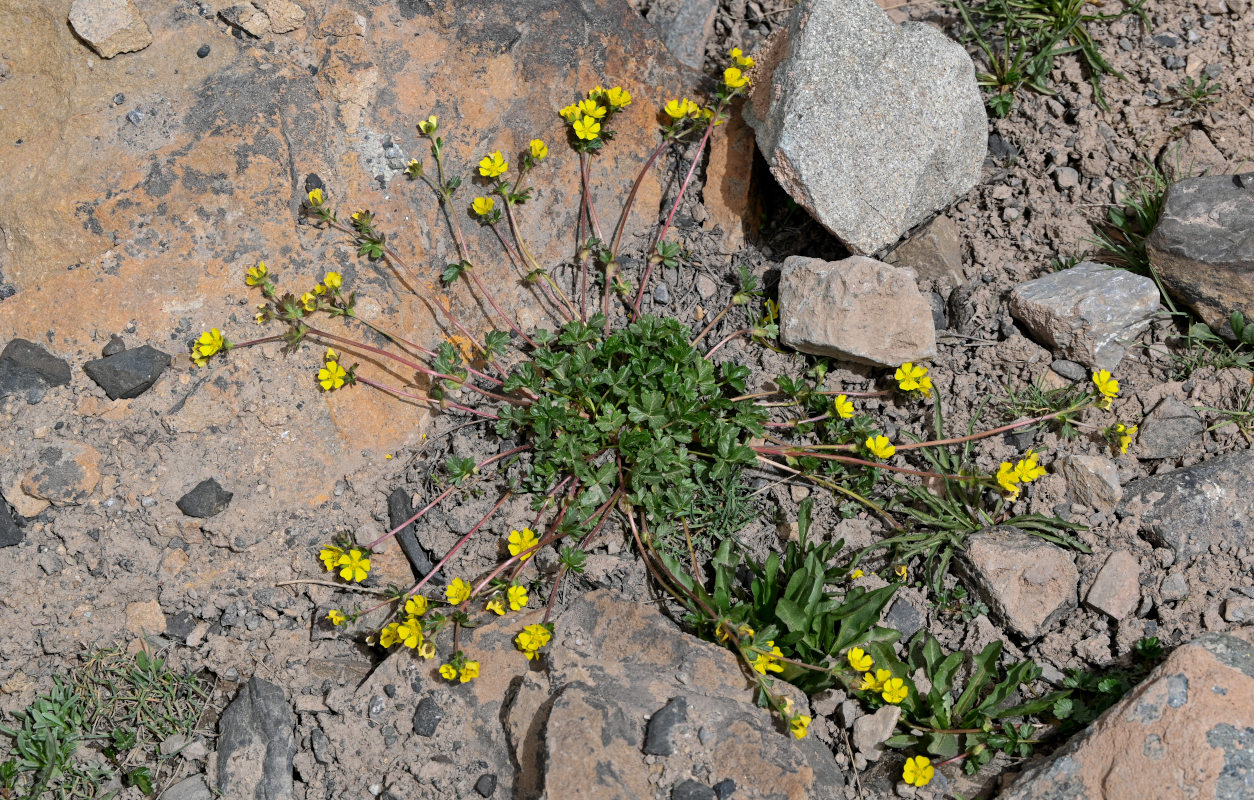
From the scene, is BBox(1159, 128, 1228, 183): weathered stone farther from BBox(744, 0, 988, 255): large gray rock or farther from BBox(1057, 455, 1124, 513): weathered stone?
BBox(1057, 455, 1124, 513): weathered stone

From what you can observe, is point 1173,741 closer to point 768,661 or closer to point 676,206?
point 768,661

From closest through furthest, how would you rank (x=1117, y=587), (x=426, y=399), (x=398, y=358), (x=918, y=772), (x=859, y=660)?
(x=918, y=772) → (x=859, y=660) → (x=1117, y=587) → (x=398, y=358) → (x=426, y=399)

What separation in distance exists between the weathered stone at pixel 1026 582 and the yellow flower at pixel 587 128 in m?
2.55

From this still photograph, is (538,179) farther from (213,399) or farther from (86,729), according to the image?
(86,729)

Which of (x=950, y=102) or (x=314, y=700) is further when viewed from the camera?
(x=950, y=102)

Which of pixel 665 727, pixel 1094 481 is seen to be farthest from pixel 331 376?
pixel 1094 481

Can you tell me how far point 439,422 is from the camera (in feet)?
13.7

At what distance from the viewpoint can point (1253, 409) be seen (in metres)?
3.96

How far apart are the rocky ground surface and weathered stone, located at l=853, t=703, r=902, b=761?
0.01m

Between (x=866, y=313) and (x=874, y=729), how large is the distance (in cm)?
178

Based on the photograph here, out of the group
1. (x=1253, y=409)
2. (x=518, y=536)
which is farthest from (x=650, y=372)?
(x=1253, y=409)

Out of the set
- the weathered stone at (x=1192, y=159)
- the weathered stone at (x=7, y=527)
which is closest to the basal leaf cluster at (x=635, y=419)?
the weathered stone at (x=7, y=527)

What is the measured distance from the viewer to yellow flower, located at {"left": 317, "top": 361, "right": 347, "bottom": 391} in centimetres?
384

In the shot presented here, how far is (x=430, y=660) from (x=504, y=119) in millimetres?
2505
